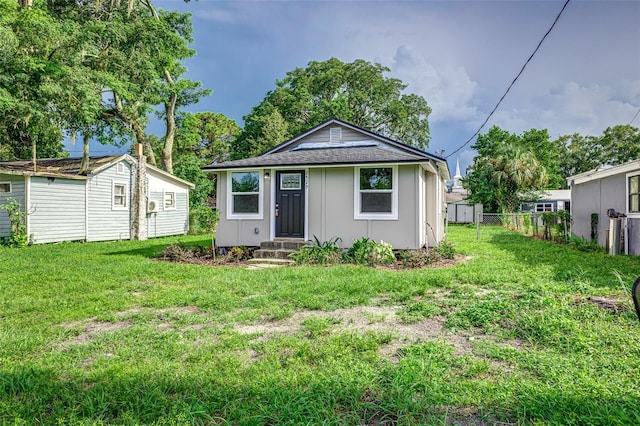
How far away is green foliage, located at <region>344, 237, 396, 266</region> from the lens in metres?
8.27

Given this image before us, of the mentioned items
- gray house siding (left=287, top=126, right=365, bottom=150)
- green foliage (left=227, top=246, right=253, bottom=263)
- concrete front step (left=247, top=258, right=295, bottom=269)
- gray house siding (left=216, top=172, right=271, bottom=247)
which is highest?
gray house siding (left=287, top=126, right=365, bottom=150)

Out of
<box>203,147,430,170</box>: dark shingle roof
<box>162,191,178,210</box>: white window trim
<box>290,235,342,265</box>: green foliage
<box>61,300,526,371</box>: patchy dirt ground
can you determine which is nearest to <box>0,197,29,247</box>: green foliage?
<box>162,191,178,210</box>: white window trim

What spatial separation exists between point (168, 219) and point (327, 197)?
11175 mm

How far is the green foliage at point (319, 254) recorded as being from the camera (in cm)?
839

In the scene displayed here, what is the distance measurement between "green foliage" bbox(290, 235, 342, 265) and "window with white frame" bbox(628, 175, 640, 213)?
7.67m

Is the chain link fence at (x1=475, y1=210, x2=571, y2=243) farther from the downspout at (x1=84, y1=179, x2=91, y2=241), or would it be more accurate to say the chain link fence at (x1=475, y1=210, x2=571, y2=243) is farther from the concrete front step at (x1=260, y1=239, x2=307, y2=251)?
the downspout at (x1=84, y1=179, x2=91, y2=241)

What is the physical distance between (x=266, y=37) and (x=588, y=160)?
40.9 m

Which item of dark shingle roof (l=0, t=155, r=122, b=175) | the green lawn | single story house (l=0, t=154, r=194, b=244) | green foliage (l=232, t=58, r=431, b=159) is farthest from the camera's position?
green foliage (l=232, t=58, r=431, b=159)

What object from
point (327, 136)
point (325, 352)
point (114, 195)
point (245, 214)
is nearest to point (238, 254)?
point (245, 214)

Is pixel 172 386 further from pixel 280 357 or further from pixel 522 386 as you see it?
pixel 522 386

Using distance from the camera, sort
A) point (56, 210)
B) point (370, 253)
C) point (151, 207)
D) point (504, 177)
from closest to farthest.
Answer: point (370, 253)
point (56, 210)
point (151, 207)
point (504, 177)

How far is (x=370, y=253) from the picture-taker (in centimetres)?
837

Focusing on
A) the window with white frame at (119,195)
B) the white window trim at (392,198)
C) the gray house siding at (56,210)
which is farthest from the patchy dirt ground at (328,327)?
the window with white frame at (119,195)

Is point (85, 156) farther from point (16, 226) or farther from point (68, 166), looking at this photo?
point (16, 226)
